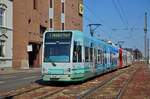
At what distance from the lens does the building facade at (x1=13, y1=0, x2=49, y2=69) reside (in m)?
63.0

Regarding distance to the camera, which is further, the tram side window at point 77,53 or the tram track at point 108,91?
the tram side window at point 77,53

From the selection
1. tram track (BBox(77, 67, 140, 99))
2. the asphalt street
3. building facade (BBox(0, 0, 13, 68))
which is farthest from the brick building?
tram track (BBox(77, 67, 140, 99))

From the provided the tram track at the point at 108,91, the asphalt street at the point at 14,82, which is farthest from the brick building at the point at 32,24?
the tram track at the point at 108,91

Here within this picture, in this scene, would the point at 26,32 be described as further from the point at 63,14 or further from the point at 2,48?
the point at 63,14

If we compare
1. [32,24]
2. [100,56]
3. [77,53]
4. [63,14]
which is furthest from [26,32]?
[77,53]

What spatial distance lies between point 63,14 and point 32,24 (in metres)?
21.7

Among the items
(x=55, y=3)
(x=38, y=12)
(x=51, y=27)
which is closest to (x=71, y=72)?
(x=38, y=12)

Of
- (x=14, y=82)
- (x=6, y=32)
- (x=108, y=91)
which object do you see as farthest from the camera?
(x=6, y=32)

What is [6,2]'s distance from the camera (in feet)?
188

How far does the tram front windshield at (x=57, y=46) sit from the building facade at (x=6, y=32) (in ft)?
101

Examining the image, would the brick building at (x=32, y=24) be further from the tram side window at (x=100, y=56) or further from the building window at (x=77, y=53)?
the building window at (x=77, y=53)

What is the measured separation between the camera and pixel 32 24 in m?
68.7

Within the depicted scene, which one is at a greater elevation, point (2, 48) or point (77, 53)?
point (2, 48)

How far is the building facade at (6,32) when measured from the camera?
5503cm
